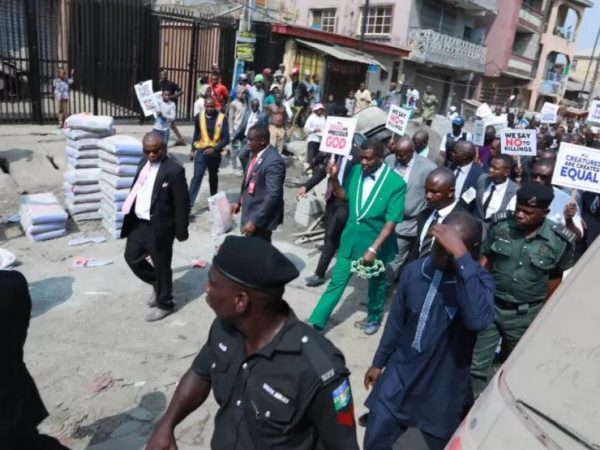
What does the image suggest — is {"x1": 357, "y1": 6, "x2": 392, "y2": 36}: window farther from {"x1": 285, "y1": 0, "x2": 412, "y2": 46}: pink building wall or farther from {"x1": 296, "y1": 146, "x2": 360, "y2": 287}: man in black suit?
{"x1": 296, "y1": 146, "x2": 360, "y2": 287}: man in black suit

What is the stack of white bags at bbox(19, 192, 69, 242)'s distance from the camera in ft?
21.8

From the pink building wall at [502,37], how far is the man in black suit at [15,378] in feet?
122

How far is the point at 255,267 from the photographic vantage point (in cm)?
171

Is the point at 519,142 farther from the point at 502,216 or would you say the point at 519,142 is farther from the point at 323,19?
the point at 323,19

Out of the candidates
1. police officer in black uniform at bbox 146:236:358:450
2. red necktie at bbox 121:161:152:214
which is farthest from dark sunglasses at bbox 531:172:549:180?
police officer in black uniform at bbox 146:236:358:450

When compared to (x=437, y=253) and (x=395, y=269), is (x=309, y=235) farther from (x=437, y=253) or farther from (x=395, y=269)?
(x=437, y=253)

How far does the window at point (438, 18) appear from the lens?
2787cm

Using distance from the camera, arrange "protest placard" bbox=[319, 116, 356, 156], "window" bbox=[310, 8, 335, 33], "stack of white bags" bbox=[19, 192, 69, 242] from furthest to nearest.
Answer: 1. "window" bbox=[310, 8, 335, 33]
2. "stack of white bags" bbox=[19, 192, 69, 242]
3. "protest placard" bbox=[319, 116, 356, 156]

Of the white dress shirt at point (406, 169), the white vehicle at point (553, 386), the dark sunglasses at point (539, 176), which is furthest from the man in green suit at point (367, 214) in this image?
the white vehicle at point (553, 386)

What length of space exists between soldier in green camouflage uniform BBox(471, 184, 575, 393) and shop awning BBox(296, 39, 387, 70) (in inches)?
708

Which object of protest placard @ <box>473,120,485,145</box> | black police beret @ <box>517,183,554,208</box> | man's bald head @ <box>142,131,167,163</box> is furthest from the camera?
protest placard @ <box>473,120,485,145</box>

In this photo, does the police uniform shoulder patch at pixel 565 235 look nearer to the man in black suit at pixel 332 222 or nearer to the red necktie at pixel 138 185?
the man in black suit at pixel 332 222

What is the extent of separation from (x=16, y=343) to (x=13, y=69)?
11433 mm

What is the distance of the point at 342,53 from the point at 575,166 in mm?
17356
